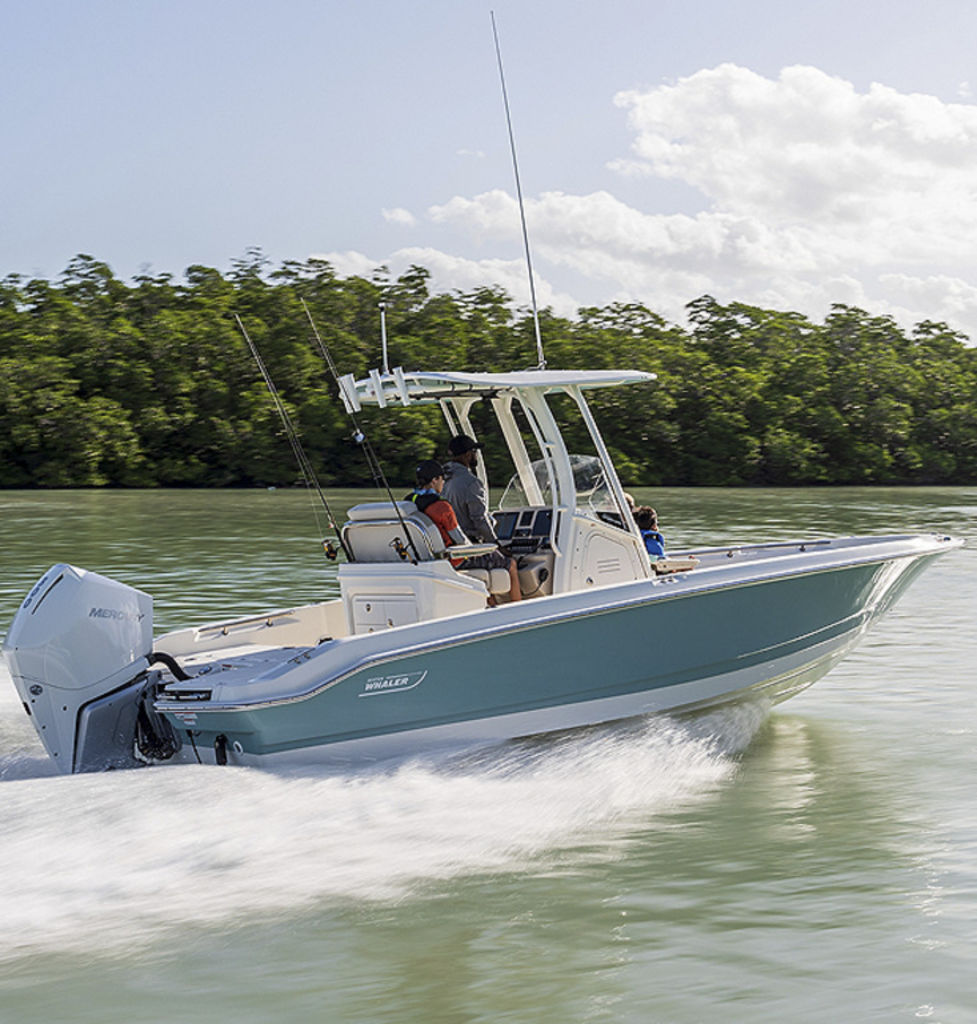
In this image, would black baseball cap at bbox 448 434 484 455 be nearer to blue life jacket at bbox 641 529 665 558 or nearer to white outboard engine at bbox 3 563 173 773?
blue life jacket at bbox 641 529 665 558

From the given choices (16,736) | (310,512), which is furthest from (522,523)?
(310,512)

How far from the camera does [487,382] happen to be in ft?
21.7

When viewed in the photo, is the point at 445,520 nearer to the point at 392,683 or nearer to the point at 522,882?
the point at 392,683

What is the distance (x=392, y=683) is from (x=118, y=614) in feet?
4.08

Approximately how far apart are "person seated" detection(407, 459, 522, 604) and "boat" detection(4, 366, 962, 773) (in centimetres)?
A: 6

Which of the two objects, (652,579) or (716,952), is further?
(652,579)

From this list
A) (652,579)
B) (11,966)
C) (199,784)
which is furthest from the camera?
(652,579)

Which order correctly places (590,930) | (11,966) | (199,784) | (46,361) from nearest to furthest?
(11,966) → (590,930) → (199,784) → (46,361)

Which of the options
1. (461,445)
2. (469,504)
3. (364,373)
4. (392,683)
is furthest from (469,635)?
(364,373)

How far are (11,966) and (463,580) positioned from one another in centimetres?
292

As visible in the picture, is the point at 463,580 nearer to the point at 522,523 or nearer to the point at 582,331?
the point at 522,523

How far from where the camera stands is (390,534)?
654 cm

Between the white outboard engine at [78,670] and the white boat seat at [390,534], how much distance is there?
4.09 ft

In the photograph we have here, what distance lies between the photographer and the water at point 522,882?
393 cm
